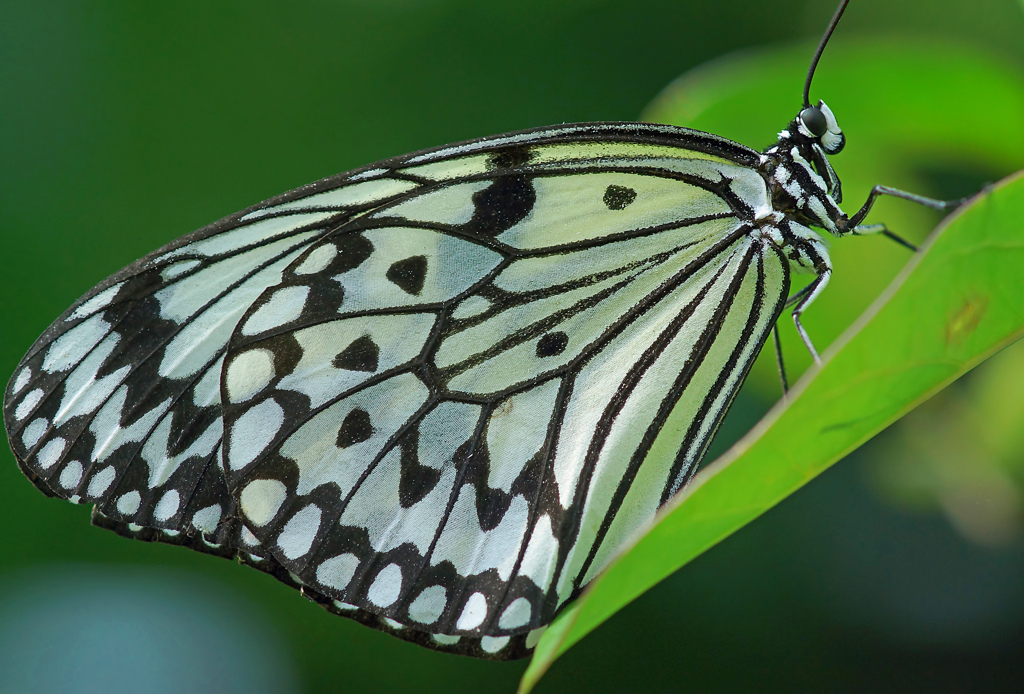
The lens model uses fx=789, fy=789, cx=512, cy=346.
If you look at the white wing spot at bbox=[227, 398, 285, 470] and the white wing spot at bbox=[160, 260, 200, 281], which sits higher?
the white wing spot at bbox=[160, 260, 200, 281]

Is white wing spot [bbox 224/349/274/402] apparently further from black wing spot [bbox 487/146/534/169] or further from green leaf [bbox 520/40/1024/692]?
green leaf [bbox 520/40/1024/692]

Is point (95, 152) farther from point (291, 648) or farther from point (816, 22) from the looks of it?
point (816, 22)

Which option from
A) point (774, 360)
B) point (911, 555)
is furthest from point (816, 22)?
point (911, 555)

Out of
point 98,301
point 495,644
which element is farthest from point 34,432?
point 495,644

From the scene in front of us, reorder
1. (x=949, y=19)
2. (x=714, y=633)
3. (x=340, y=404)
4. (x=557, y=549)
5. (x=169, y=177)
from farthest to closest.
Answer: (x=949, y=19) → (x=169, y=177) → (x=714, y=633) → (x=340, y=404) → (x=557, y=549)

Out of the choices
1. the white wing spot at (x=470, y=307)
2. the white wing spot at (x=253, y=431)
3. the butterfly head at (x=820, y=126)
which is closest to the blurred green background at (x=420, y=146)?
the butterfly head at (x=820, y=126)

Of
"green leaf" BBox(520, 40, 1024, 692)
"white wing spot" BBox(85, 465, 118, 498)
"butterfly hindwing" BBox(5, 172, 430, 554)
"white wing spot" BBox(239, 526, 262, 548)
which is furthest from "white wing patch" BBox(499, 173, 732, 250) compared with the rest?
"white wing spot" BBox(85, 465, 118, 498)

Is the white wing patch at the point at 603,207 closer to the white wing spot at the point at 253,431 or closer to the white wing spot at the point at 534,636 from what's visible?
the white wing spot at the point at 253,431
